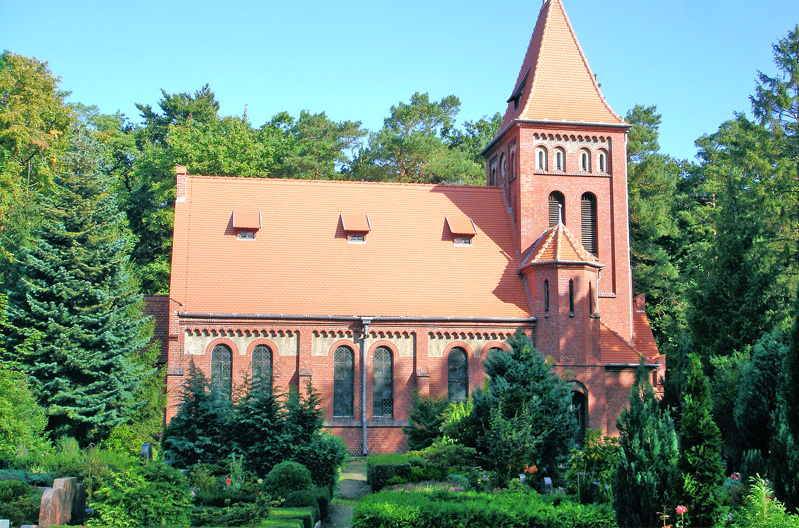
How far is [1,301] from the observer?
26609 millimetres

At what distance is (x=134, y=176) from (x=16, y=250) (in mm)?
15889

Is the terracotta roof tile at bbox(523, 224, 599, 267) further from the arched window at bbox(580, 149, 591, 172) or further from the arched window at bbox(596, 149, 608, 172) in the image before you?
the arched window at bbox(596, 149, 608, 172)

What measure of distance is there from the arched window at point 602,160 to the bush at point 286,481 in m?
19.1

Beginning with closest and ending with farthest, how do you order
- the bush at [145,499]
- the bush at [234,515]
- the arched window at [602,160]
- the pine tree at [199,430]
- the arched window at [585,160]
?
the bush at [145,499] < the bush at [234,515] < the pine tree at [199,430] < the arched window at [585,160] < the arched window at [602,160]

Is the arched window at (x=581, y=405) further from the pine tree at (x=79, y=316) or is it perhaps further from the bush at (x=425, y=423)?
the pine tree at (x=79, y=316)

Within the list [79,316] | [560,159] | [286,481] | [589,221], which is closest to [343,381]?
[79,316]

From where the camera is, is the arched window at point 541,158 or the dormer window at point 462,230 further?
the arched window at point 541,158

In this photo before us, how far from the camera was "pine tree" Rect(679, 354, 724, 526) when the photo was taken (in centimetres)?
1555

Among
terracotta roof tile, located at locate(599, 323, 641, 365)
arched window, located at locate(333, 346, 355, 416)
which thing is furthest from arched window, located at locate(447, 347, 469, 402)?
terracotta roof tile, located at locate(599, 323, 641, 365)

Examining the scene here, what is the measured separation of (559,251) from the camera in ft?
97.2

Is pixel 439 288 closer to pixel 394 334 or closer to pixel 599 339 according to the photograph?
pixel 394 334

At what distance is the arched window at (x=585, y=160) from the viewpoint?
32.2m

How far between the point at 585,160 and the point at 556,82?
3.40m

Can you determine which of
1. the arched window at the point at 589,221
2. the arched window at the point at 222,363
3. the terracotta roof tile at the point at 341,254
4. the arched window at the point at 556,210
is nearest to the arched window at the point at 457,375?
the terracotta roof tile at the point at 341,254
